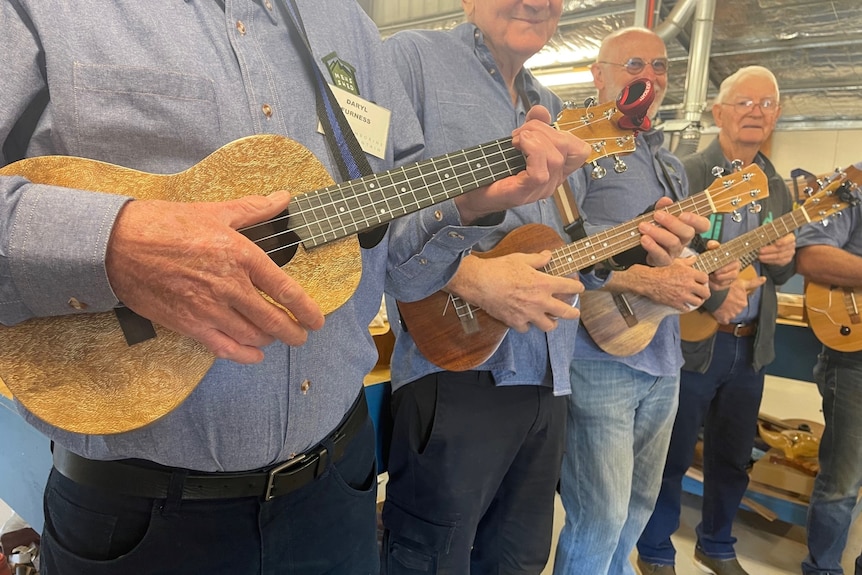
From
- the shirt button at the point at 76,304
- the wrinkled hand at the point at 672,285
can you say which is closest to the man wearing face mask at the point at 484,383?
the wrinkled hand at the point at 672,285

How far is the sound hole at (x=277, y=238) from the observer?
779mm

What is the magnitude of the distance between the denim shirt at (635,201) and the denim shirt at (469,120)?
0.37 meters

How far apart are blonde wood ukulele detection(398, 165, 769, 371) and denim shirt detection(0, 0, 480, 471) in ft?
1.72

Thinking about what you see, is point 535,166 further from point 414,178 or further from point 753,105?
point 753,105

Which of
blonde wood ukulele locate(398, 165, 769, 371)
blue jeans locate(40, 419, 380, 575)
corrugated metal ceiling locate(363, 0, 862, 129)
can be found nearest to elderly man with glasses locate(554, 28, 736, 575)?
blonde wood ukulele locate(398, 165, 769, 371)

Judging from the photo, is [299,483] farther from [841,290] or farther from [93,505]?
[841,290]

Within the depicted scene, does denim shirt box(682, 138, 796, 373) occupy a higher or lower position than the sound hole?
lower

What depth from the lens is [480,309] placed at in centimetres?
155

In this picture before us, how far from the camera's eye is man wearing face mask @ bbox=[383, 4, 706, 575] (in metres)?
1.53

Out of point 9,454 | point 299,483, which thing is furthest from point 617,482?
point 9,454

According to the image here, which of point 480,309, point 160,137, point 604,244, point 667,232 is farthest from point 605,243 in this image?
point 160,137

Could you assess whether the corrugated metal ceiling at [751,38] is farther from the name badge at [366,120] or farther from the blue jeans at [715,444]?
the name badge at [366,120]

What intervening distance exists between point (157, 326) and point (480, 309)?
96 centimetres

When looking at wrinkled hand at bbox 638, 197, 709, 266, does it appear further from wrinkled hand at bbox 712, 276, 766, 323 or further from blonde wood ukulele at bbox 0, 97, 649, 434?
blonde wood ukulele at bbox 0, 97, 649, 434
